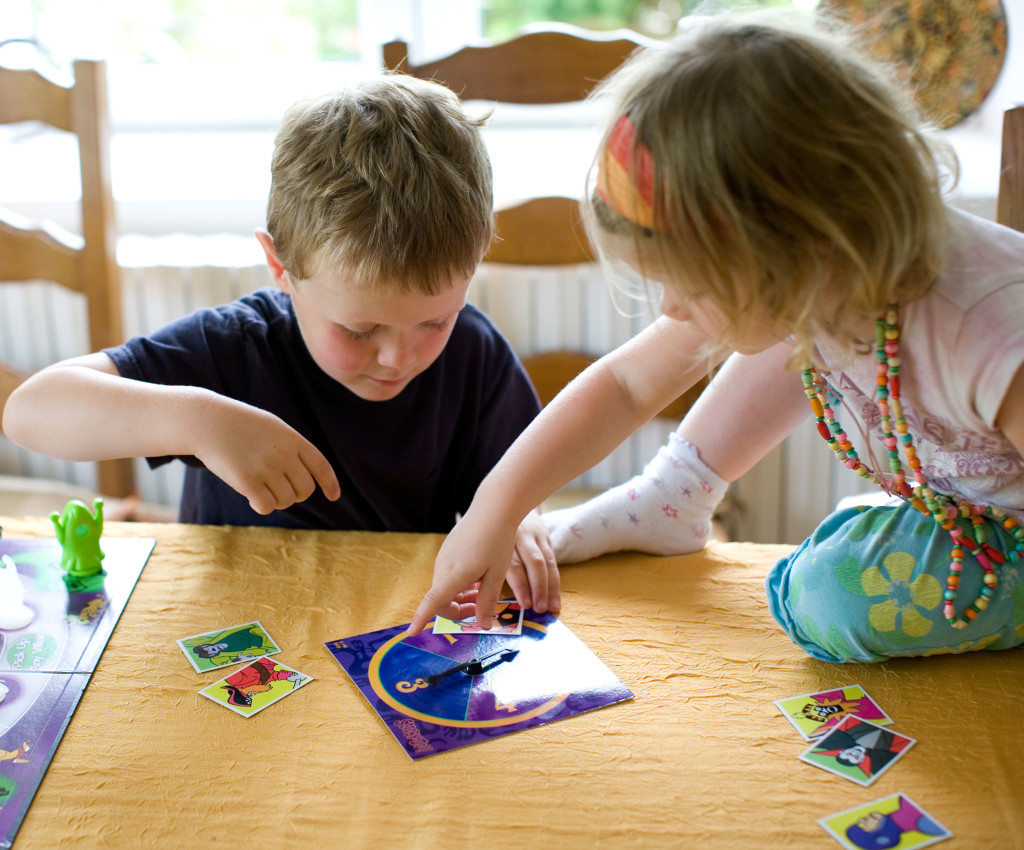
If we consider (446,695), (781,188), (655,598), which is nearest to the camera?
(781,188)

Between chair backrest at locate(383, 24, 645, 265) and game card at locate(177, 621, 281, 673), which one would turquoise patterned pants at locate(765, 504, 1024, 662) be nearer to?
game card at locate(177, 621, 281, 673)

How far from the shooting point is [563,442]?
0.86 meters

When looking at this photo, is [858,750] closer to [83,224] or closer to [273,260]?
[273,260]

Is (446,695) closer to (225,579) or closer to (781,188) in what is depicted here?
(225,579)

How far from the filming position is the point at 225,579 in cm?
88

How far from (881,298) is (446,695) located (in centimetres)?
Answer: 41

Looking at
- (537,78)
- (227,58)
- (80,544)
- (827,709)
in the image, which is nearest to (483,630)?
(827,709)

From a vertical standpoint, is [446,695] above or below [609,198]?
below

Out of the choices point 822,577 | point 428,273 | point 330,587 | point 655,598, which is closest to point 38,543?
point 330,587

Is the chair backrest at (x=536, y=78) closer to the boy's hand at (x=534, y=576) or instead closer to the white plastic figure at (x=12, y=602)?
the boy's hand at (x=534, y=576)

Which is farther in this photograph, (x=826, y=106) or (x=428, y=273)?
(x=428, y=273)

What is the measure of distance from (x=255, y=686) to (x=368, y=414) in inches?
18.7

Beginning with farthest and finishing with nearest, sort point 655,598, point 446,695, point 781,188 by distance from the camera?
point 655,598, point 446,695, point 781,188

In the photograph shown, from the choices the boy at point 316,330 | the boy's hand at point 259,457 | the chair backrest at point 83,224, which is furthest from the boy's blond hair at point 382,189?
the chair backrest at point 83,224
